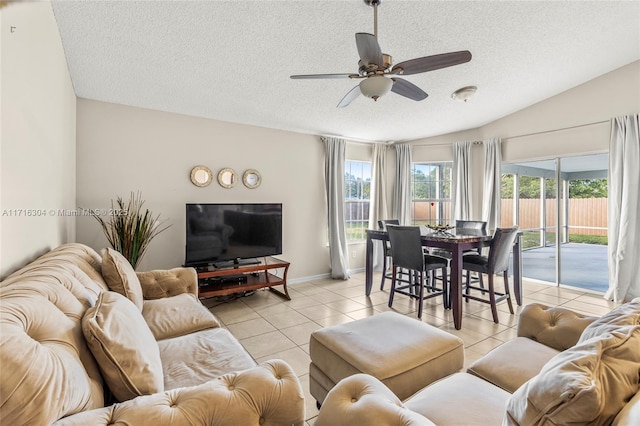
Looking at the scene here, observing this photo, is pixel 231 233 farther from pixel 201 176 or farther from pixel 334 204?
pixel 334 204

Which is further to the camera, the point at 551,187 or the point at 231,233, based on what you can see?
the point at 551,187

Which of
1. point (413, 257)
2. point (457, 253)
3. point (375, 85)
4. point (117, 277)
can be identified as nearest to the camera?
point (117, 277)

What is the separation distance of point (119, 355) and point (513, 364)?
170 cm

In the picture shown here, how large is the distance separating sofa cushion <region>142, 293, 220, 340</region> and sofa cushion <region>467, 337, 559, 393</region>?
163cm

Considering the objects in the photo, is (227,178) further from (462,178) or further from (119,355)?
(462,178)

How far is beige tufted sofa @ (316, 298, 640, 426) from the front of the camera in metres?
0.70

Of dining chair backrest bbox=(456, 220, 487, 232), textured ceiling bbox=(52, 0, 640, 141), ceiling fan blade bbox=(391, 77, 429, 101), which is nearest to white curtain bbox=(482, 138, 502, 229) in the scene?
dining chair backrest bbox=(456, 220, 487, 232)

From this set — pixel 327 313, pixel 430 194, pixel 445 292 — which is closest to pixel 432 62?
pixel 445 292

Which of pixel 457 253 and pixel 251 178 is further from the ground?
pixel 251 178

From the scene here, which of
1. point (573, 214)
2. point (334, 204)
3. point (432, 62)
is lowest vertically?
point (573, 214)

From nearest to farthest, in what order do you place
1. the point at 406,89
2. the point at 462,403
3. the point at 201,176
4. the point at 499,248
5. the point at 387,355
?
the point at 462,403 < the point at 387,355 < the point at 406,89 < the point at 499,248 < the point at 201,176

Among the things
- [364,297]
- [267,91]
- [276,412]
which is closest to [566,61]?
[267,91]

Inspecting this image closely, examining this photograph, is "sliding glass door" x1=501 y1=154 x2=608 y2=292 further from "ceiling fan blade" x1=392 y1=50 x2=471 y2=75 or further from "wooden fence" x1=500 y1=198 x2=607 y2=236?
"ceiling fan blade" x1=392 y1=50 x2=471 y2=75

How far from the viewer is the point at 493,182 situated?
4922mm
